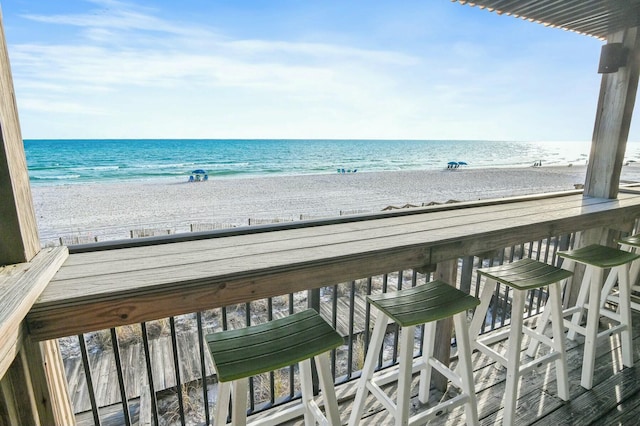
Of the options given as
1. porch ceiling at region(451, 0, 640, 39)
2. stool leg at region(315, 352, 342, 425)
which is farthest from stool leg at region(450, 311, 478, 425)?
porch ceiling at region(451, 0, 640, 39)

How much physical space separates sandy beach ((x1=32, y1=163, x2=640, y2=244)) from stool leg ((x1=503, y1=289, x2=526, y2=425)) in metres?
8.50

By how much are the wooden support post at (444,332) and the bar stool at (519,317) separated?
0.12 meters

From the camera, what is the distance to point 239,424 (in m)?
0.91

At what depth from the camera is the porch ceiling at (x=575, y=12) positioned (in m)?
1.89

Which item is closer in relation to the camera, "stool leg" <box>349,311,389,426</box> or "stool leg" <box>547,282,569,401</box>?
"stool leg" <box>349,311,389,426</box>

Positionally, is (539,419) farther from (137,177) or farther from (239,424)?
(137,177)

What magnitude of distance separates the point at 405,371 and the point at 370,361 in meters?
0.20

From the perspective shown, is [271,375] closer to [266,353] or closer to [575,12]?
[266,353]

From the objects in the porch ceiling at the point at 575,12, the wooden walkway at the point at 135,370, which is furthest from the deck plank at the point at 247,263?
the wooden walkway at the point at 135,370

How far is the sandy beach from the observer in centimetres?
1002

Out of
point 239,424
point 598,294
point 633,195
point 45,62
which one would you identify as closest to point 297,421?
point 239,424

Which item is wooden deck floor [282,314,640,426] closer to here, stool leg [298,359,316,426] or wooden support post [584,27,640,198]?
stool leg [298,359,316,426]

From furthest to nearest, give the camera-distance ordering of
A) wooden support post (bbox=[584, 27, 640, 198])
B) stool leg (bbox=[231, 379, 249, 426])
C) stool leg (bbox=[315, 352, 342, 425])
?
wooden support post (bbox=[584, 27, 640, 198]), stool leg (bbox=[315, 352, 342, 425]), stool leg (bbox=[231, 379, 249, 426])

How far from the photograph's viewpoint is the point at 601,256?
6.02ft
